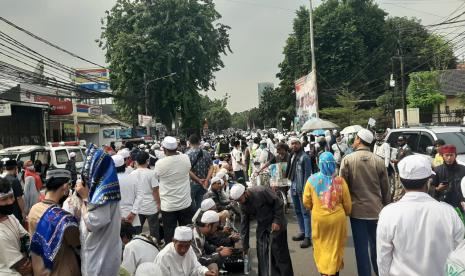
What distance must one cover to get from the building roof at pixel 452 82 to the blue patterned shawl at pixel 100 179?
45.9 m

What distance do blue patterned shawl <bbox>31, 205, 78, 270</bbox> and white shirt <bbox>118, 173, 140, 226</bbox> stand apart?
303 cm

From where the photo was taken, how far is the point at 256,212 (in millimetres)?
5789

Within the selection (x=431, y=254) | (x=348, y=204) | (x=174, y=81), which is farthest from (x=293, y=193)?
(x=174, y=81)

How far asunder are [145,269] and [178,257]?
0.52 m

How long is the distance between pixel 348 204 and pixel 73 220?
3.20 metres

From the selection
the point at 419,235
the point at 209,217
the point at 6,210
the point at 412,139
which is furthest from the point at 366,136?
the point at 412,139

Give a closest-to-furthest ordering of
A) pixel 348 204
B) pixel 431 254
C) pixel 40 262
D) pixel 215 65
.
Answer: pixel 431 254
pixel 40 262
pixel 348 204
pixel 215 65

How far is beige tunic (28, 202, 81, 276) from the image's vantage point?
139 inches

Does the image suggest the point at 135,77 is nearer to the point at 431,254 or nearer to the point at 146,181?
the point at 146,181

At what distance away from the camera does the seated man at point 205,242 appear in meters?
5.74

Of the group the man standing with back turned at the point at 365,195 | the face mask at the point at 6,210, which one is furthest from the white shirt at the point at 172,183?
the face mask at the point at 6,210

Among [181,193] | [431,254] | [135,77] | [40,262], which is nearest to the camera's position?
[431,254]

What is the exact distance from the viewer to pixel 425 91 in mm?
39406

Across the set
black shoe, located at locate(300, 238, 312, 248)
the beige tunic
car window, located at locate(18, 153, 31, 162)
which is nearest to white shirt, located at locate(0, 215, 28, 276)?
the beige tunic
